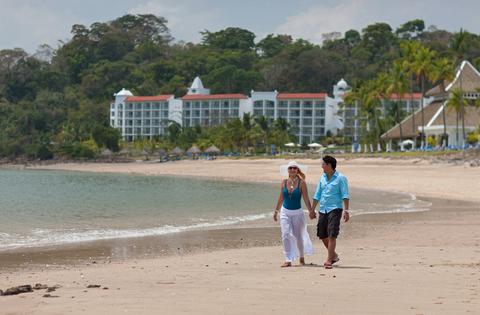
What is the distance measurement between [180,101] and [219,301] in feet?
326

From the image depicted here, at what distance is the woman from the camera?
995cm

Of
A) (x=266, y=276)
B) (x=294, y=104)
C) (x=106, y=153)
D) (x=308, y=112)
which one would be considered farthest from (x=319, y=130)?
(x=266, y=276)

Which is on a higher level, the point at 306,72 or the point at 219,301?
the point at 306,72

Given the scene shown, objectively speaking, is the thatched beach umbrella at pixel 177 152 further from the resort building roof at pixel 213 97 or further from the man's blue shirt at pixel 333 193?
the man's blue shirt at pixel 333 193

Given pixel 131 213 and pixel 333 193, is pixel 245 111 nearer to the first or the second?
pixel 131 213

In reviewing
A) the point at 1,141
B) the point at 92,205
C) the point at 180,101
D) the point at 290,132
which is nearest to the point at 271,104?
the point at 290,132

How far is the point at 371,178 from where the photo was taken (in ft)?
137

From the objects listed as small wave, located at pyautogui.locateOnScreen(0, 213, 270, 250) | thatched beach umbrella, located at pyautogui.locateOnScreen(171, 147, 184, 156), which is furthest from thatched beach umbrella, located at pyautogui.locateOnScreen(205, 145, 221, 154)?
small wave, located at pyautogui.locateOnScreen(0, 213, 270, 250)

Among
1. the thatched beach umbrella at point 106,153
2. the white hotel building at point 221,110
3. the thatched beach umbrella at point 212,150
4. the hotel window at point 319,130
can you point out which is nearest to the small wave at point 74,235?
the thatched beach umbrella at point 212,150

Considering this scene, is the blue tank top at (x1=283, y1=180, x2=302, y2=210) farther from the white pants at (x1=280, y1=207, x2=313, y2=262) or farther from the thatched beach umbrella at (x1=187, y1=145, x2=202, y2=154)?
the thatched beach umbrella at (x1=187, y1=145, x2=202, y2=154)

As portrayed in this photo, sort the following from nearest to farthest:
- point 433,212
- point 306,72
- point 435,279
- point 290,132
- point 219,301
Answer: point 219,301, point 435,279, point 433,212, point 290,132, point 306,72

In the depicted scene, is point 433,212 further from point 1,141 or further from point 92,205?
point 1,141

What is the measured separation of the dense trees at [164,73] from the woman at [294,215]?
241ft

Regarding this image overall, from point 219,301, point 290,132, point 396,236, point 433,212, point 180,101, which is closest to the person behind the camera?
point 219,301
